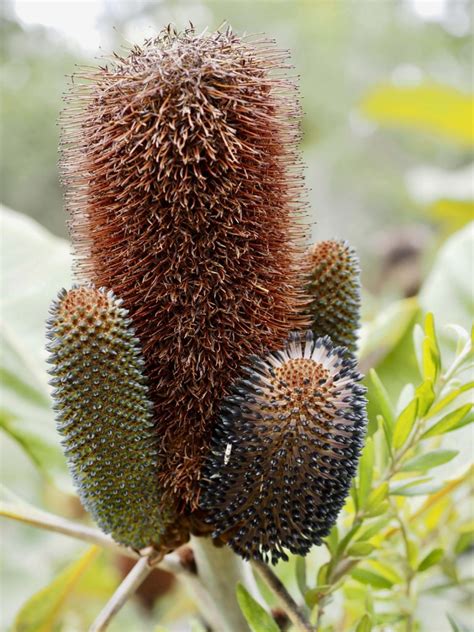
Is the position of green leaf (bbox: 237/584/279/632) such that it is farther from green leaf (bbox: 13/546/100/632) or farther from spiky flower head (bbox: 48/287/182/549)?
green leaf (bbox: 13/546/100/632)

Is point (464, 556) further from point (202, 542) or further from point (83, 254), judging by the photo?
point (83, 254)

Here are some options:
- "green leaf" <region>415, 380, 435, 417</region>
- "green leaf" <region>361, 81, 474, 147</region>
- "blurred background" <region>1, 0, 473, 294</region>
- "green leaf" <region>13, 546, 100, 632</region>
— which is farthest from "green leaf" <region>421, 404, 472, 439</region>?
"blurred background" <region>1, 0, 473, 294</region>

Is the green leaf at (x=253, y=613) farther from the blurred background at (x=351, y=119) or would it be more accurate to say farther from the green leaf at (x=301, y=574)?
the blurred background at (x=351, y=119)

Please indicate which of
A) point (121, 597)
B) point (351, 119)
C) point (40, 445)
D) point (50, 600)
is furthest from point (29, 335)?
point (351, 119)

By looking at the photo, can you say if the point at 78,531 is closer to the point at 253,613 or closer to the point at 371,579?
the point at 253,613

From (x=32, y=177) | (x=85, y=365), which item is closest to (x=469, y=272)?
(x=85, y=365)
